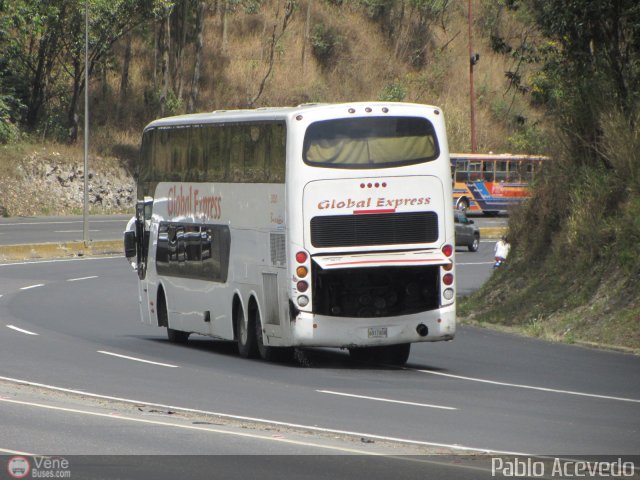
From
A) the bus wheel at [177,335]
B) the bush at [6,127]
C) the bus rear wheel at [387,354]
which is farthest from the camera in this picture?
the bush at [6,127]

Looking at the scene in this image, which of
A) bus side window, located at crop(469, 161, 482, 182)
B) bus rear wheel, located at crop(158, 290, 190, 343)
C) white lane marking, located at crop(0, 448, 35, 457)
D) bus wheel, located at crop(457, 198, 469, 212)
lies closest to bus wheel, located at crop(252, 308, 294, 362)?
bus rear wheel, located at crop(158, 290, 190, 343)

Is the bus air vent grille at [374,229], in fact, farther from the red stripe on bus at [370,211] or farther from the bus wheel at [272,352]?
the bus wheel at [272,352]

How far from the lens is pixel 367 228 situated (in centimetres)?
1844

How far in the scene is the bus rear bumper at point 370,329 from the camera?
1825 centimetres

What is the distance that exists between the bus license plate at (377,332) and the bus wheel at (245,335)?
2.30 m

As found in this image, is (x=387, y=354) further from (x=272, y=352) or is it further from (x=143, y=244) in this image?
(x=143, y=244)

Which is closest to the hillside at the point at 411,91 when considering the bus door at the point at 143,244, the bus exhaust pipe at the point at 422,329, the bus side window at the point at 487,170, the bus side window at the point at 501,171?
the bus side window at the point at 501,171

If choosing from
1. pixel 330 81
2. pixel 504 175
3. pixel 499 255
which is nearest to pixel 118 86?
pixel 330 81

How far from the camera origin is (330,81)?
8012 centimetres

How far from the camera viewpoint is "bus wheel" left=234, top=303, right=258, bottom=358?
19938 millimetres

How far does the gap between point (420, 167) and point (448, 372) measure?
3.03m

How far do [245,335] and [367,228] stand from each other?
3.02 metres

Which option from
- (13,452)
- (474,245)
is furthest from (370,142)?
(474,245)

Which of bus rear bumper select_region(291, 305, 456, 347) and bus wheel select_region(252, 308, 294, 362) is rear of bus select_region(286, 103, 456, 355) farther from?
bus wheel select_region(252, 308, 294, 362)
